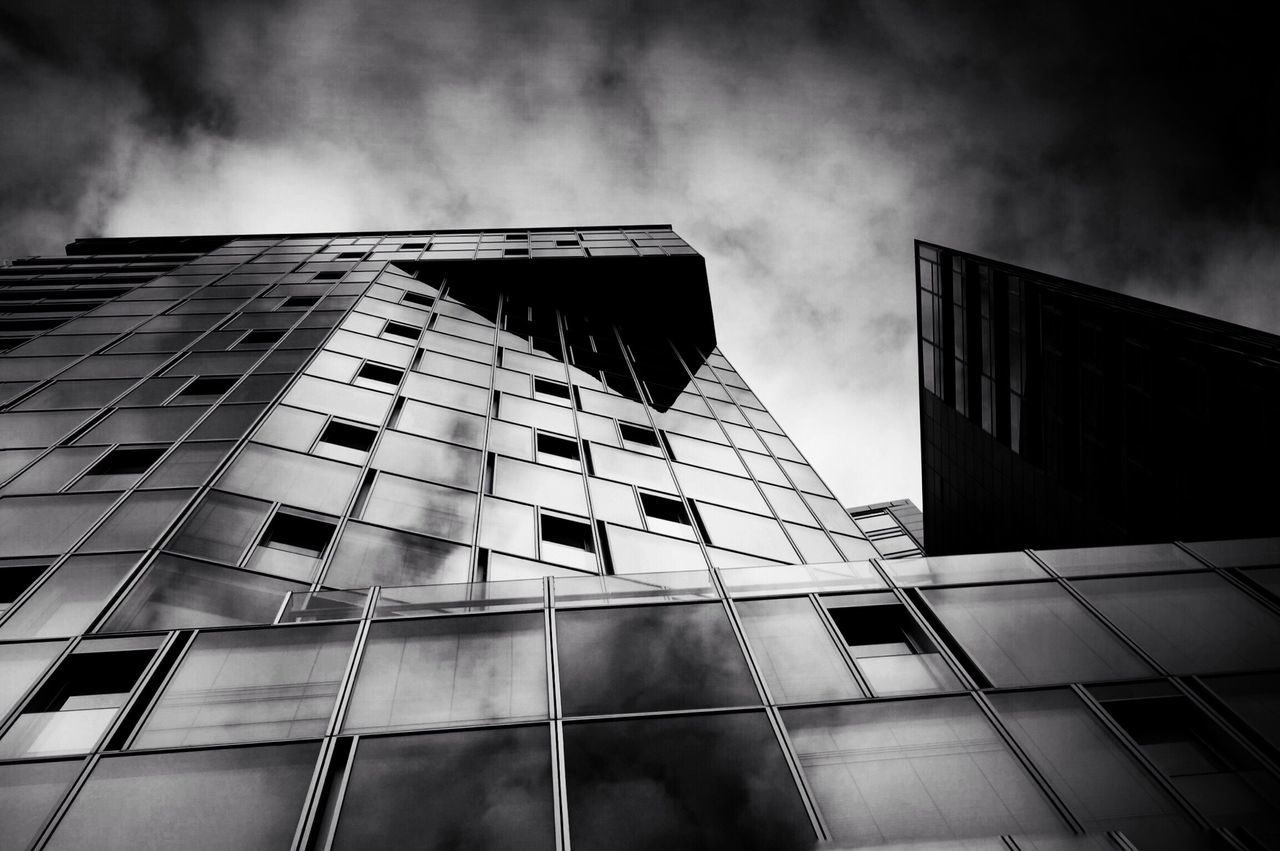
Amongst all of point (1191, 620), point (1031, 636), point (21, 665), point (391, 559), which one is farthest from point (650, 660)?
point (21, 665)

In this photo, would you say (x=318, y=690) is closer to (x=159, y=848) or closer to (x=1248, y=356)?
(x=159, y=848)

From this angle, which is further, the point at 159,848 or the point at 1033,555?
the point at 1033,555

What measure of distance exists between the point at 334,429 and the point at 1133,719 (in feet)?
55.0

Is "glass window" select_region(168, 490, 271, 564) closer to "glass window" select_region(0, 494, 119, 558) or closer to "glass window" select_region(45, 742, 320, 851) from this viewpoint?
"glass window" select_region(0, 494, 119, 558)

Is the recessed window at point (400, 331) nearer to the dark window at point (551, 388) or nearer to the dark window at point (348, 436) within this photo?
the dark window at point (551, 388)

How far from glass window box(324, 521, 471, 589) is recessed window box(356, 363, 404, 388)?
23.9ft

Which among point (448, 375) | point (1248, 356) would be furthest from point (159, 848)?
point (1248, 356)

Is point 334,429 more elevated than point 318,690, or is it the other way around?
point 334,429

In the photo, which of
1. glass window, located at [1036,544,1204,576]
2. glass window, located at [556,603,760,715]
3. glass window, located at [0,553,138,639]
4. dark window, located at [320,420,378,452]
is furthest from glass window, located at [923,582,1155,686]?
dark window, located at [320,420,378,452]

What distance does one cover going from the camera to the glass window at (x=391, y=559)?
13695 millimetres

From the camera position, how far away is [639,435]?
24.0m

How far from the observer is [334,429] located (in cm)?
1823

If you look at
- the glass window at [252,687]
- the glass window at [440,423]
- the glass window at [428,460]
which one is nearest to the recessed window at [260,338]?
the glass window at [440,423]

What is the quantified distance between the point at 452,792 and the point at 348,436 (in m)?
11.9
